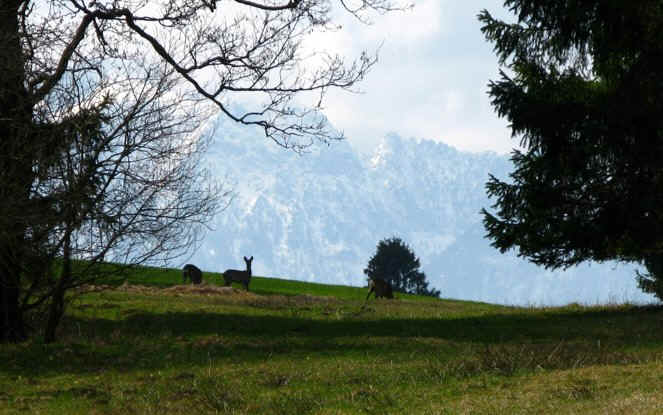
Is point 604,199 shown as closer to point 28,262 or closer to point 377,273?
point 28,262

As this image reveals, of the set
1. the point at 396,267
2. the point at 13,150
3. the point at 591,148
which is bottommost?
the point at 13,150

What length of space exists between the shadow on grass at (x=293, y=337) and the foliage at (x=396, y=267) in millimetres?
67442

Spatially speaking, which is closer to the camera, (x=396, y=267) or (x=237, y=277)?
(x=237, y=277)

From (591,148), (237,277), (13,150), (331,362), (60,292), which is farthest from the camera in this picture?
(237,277)

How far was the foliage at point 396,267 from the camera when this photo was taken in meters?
92.2

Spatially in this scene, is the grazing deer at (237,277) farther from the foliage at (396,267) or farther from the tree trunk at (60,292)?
the foliage at (396,267)

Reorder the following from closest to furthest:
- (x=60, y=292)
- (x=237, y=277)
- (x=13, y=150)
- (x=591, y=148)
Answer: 1. (x=13, y=150)
2. (x=60, y=292)
3. (x=591, y=148)
4. (x=237, y=277)

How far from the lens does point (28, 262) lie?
637 inches

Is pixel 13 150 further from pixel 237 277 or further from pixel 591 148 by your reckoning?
pixel 237 277

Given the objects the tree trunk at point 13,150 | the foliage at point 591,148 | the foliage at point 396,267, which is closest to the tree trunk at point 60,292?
the tree trunk at point 13,150

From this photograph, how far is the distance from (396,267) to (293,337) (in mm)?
74448

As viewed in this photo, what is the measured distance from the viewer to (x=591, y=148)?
897 inches

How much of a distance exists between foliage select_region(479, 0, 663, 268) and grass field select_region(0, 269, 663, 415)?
2.29 metres

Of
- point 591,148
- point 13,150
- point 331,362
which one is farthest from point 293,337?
point 591,148
